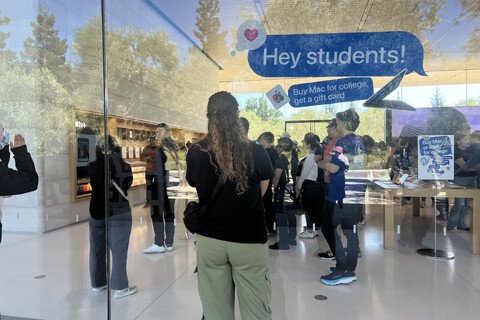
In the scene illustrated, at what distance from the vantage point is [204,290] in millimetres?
1562

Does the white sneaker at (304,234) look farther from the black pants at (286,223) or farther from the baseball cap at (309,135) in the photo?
the baseball cap at (309,135)

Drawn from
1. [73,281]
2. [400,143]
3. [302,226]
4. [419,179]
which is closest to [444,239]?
[419,179]

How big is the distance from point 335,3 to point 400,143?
6.03 feet

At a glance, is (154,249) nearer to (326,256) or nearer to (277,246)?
(277,246)

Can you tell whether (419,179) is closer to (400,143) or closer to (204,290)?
(400,143)

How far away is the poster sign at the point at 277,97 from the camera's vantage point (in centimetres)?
371

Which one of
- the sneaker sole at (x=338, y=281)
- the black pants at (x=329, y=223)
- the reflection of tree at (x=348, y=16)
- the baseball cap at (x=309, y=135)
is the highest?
the reflection of tree at (x=348, y=16)

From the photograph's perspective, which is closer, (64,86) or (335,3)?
(64,86)

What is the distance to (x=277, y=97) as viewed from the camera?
3.76 metres

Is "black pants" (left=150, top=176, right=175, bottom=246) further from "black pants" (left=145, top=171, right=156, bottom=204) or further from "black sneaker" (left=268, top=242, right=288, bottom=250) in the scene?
"black sneaker" (left=268, top=242, right=288, bottom=250)

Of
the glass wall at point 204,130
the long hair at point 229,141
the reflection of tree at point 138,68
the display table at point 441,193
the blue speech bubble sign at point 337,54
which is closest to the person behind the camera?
the long hair at point 229,141

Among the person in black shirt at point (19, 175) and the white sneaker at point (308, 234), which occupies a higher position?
the person in black shirt at point (19, 175)

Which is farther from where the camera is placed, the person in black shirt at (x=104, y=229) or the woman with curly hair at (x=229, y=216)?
the person in black shirt at (x=104, y=229)

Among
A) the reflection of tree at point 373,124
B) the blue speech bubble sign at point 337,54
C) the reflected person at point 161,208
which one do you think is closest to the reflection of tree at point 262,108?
the blue speech bubble sign at point 337,54
